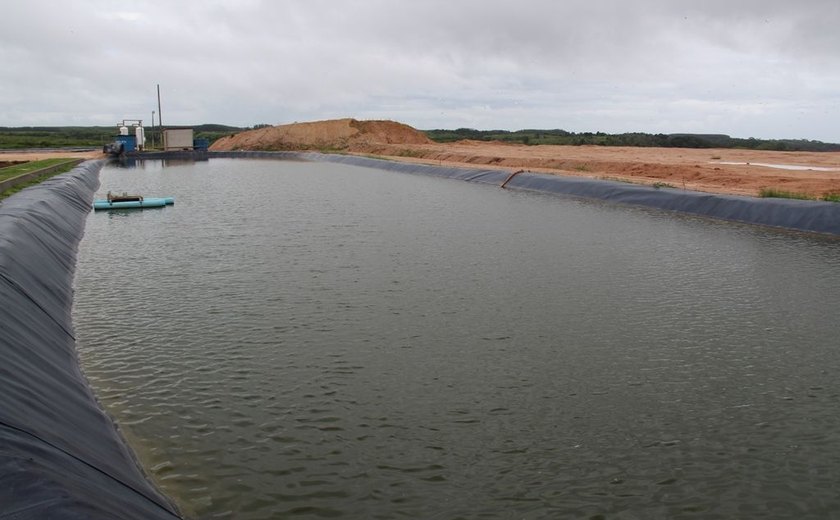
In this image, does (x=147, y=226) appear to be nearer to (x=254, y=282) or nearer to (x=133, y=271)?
(x=133, y=271)

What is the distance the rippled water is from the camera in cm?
456

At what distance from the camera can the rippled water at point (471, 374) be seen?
4559mm

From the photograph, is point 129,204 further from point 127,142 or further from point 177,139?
point 177,139

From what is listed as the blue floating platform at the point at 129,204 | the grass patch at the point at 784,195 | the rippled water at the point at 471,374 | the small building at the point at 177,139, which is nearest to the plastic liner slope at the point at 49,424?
the rippled water at the point at 471,374

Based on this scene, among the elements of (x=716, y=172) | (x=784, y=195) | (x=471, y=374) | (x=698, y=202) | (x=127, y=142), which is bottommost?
(x=471, y=374)

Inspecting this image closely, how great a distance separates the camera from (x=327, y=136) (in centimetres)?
6169

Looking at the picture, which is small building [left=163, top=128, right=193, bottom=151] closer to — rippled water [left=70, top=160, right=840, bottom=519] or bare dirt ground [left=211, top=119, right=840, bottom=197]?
bare dirt ground [left=211, top=119, right=840, bottom=197]

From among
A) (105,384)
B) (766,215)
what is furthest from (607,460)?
(766,215)

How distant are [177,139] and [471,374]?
4954 cm

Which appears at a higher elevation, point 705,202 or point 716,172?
point 716,172

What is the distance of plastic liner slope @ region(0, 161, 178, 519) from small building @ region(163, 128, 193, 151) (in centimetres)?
4418

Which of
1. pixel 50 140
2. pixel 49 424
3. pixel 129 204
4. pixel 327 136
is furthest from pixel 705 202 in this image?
pixel 50 140

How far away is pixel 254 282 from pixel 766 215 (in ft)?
41.4

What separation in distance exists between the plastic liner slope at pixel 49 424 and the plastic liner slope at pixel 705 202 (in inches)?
590
